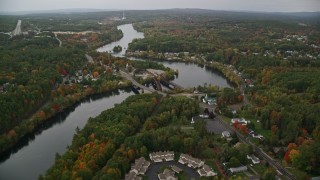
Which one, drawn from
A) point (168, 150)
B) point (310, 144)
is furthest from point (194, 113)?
point (310, 144)

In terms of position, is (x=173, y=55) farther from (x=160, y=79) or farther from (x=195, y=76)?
(x=160, y=79)

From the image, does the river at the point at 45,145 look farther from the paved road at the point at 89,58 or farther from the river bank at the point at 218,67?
the paved road at the point at 89,58

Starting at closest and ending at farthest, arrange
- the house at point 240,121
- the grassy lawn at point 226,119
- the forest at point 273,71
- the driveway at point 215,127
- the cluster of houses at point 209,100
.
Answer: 1. the forest at point 273,71
2. the driveway at point 215,127
3. the house at point 240,121
4. the grassy lawn at point 226,119
5. the cluster of houses at point 209,100

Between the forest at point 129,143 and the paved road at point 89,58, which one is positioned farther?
the paved road at point 89,58

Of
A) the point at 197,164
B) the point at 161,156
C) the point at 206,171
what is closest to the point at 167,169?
the point at 161,156

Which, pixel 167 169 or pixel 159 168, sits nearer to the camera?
pixel 167 169

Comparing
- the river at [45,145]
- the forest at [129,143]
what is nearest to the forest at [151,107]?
the forest at [129,143]

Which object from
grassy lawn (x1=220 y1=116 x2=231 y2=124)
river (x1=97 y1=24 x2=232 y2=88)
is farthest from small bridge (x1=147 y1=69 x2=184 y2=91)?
grassy lawn (x1=220 y1=116 x2=231 y2=124)

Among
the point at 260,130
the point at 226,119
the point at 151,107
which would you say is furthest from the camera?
the point at 151,107
